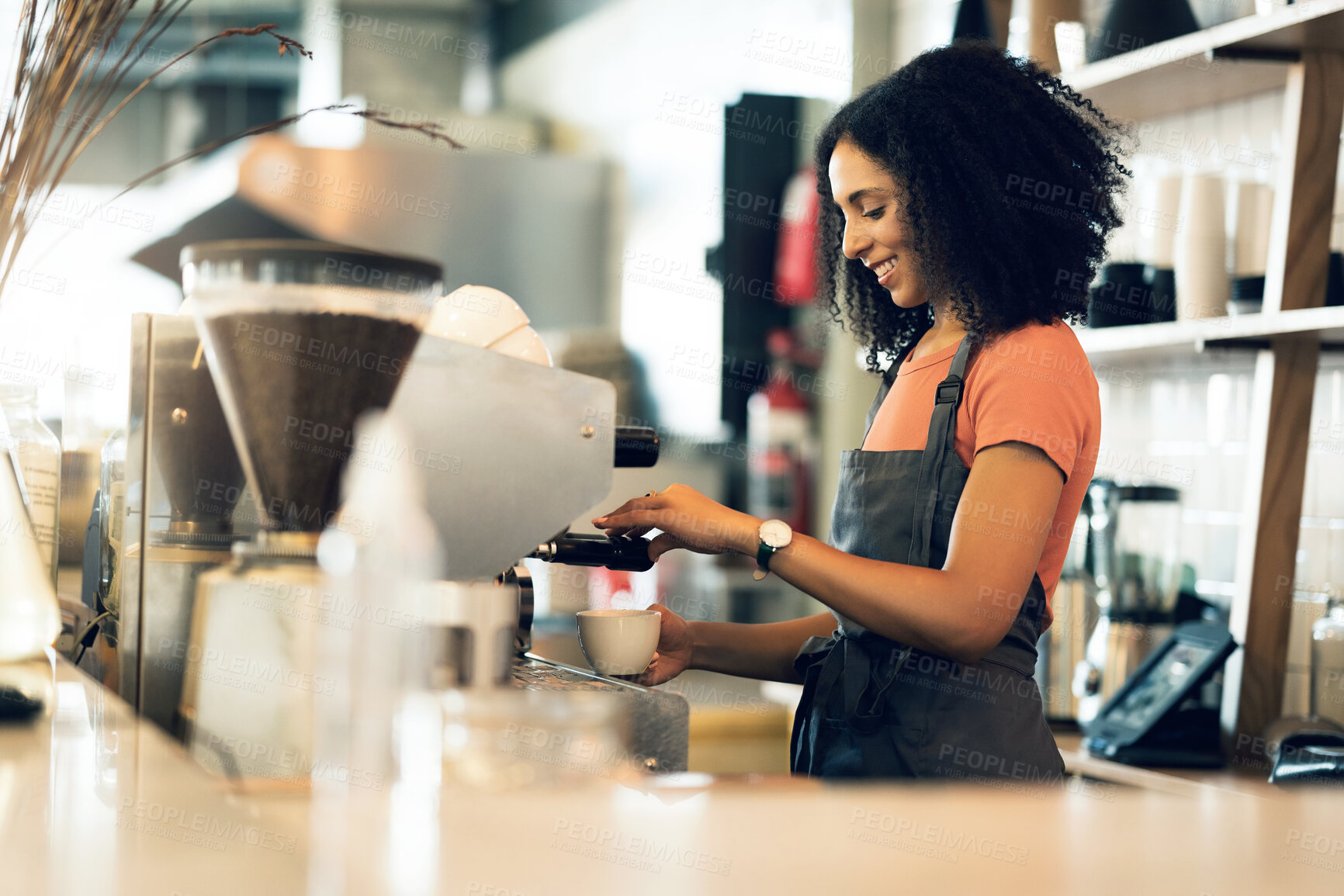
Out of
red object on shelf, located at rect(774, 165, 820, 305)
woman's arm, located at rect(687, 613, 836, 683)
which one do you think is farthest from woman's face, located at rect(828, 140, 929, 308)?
red object on shelf, located at rect(774, 165, 820, 305)

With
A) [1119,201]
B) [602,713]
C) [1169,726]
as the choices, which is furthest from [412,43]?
[602,713]

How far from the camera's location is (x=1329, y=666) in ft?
5.79

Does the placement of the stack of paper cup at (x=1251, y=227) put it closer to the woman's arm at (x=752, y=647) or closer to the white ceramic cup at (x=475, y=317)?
the woman's arm at (x=752, y=647)

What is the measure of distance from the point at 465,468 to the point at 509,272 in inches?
130

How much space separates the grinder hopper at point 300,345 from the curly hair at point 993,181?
0.68 metres

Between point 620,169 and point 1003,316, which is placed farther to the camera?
point 620,169

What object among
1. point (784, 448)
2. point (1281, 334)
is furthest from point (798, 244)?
point (1281, 334)

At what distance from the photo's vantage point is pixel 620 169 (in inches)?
174

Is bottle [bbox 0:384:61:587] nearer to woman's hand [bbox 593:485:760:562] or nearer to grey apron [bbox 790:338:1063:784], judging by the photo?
woman's hand [bbox 593:485:760:562]

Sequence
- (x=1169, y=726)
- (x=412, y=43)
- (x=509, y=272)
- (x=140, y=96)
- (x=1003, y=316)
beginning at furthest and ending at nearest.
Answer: (x=140, y=96) → (x=412, y=43) → (x=509, y=272) → (x=1169, y=726) → (x=1003, y=316)

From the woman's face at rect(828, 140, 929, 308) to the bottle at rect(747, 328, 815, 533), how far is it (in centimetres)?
181

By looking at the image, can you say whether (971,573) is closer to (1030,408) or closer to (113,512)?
Result: (1030,408)

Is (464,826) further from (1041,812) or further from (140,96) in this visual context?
(140,96)

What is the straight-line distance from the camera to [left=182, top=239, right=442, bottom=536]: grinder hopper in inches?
32.9
